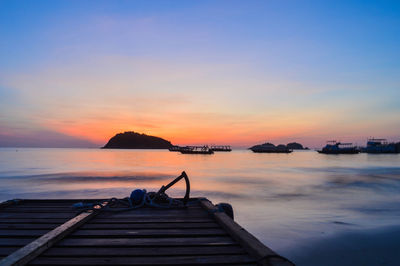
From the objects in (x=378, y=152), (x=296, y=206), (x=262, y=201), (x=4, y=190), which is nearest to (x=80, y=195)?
(x=4, y=190)

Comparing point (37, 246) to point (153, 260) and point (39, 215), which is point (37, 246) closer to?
point (153, 260)

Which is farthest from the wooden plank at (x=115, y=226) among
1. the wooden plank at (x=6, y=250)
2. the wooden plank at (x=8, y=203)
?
the wooden plank at (x=8, y=203)

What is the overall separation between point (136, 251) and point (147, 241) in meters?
0.45

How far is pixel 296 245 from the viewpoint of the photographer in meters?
9.25

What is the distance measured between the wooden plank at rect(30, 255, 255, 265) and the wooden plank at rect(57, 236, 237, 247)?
548mm

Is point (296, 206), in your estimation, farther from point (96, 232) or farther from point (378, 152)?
point (378, 152)

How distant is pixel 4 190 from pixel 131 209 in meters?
22.3

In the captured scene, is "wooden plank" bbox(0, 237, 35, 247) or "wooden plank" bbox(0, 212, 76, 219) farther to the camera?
"wooden plank" bbox(0, 212, 76, 219)

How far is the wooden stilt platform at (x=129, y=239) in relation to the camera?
12.1 ft

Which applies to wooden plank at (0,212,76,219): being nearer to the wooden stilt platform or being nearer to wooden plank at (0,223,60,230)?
the wooden stilt platform

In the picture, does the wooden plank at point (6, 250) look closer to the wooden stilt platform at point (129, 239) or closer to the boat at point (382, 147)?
the wooden stilt platform at point (129, 239)

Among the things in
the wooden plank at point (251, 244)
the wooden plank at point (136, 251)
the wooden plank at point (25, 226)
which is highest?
the wooden plank at point (251, 244)

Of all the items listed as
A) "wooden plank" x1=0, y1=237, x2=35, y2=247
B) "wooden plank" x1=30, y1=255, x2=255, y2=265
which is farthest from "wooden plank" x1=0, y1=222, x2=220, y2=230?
"wooden plank" x1=30, y1=255, x2=255, y2=265

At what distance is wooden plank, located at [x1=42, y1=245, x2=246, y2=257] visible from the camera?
155 inches
